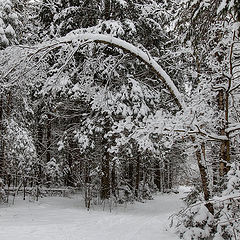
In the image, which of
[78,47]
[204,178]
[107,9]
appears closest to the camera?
[78,47]

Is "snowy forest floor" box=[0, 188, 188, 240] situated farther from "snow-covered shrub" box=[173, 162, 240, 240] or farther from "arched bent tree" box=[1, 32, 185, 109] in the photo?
"arched bent tree" box=[1, 32, 185, 109]

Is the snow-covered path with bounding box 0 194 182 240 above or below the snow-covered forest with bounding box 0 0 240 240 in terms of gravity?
below

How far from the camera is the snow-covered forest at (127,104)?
20.3ft

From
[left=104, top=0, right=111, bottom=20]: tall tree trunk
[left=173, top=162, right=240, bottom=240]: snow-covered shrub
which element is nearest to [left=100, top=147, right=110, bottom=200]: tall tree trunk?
[left=104, top=0, right=111, bottom=20]: tall tree trunk

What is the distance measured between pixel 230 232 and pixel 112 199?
26.6 feet

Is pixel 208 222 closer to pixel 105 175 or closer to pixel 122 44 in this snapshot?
pixel 122 44

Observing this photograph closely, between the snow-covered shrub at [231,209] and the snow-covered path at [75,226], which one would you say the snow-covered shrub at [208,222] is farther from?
the snow-covered path at [75,226]

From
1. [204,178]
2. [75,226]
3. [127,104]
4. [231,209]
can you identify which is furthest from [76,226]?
[127,104]

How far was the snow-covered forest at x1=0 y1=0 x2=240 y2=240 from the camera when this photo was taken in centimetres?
619

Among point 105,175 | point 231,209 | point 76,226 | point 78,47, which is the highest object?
point 78,47

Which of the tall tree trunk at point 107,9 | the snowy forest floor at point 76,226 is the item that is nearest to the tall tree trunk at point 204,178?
the snowy forest floor at point 76,226

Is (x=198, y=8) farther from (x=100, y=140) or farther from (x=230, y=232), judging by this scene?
(x=100, y=140)

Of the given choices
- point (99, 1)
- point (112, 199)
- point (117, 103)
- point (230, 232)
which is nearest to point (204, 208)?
point (230, 232)

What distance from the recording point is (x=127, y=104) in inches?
497
